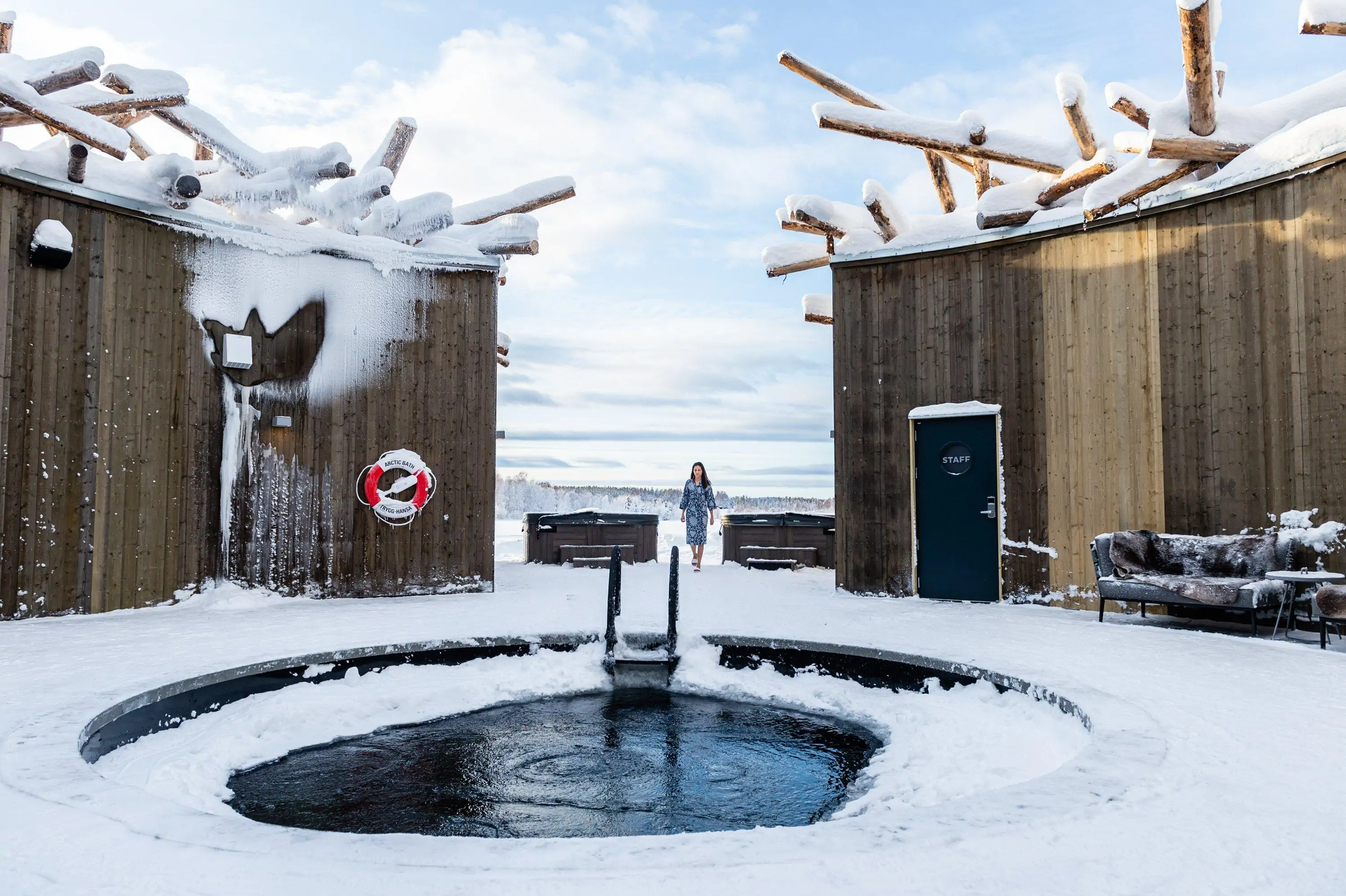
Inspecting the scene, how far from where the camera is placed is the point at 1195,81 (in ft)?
20.6

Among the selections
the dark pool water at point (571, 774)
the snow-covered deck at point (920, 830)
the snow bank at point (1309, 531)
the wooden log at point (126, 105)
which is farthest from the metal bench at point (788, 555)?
the wooden log at point (126, 105)

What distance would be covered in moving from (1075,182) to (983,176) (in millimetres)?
1391

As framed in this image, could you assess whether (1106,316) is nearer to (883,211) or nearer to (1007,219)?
(1007,219)

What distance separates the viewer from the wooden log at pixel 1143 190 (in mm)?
6973

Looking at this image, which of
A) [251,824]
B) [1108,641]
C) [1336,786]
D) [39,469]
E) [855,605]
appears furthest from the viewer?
[855,605]

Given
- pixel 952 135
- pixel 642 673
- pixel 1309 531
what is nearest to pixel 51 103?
pixel 642 673

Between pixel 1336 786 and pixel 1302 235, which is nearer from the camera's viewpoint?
pixel 1336 786

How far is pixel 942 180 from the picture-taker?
9266mm

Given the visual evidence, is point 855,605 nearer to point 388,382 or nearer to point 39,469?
point 388,382

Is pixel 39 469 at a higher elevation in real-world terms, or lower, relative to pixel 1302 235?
lower

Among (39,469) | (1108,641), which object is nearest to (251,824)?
(1108,641)

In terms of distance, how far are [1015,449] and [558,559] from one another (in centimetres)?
684

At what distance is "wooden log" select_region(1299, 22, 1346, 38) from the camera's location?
5723 mm

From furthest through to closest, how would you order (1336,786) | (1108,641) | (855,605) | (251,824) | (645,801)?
(855,605), (1108,641), (645,801), (1336,786), (251,824)
